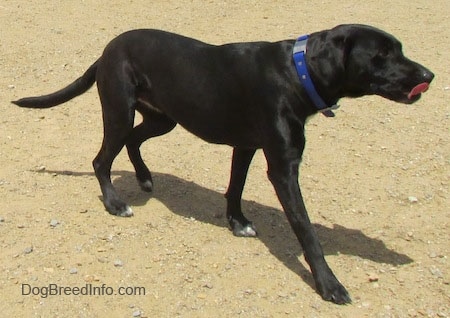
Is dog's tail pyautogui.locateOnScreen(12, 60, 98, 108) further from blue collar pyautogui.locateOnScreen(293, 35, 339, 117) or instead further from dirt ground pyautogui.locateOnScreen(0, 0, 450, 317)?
blue collar pyautogui.locateOnScreen(293, 35, 339, 117)

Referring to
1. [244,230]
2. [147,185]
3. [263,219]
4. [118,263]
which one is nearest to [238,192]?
[244,230]

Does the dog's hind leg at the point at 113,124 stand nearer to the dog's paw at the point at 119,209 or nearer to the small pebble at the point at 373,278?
the dog's paw at the point at 119,209

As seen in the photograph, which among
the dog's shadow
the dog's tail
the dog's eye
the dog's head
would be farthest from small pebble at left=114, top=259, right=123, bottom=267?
the dog's eye

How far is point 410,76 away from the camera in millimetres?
4195

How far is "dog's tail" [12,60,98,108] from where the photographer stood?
17.6 ft

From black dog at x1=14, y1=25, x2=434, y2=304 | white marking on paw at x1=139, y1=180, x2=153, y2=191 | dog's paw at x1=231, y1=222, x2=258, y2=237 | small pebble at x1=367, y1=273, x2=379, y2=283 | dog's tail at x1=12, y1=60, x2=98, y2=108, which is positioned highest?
black dog at x1=14, y1=25, x2=434, y2=304

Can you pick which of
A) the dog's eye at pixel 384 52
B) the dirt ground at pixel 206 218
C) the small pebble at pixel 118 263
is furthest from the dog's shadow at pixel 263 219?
the dog's eye at pixel 384 52

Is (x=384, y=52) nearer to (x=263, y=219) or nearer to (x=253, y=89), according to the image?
(x=253, y=89)

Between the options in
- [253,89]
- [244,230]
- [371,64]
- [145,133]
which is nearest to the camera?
[371,64]

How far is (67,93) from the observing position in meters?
5.43

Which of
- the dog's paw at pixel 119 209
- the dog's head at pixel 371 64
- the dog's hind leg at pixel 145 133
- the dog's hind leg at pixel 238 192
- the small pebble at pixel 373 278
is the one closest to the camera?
the dog's head at pixel 371 64

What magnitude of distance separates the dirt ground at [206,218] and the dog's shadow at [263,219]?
0.5 inches

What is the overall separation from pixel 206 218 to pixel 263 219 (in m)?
0.42

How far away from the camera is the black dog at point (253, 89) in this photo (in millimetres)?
4191
